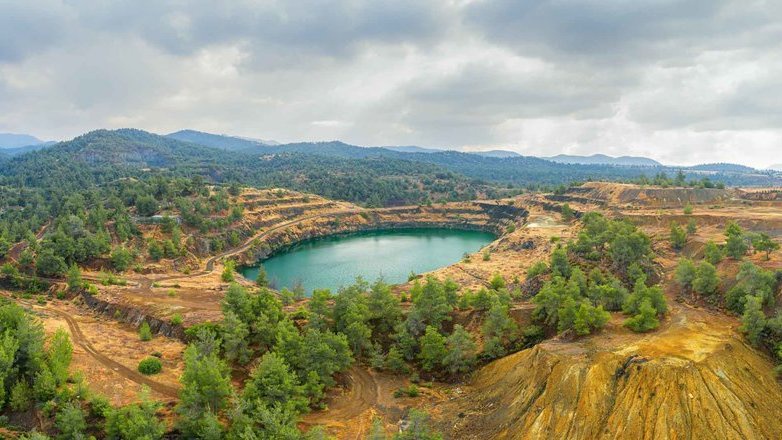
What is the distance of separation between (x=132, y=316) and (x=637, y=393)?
57.2 meters

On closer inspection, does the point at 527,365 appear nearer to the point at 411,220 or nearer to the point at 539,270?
the point at 539,270

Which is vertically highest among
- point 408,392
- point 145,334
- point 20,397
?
point 20,397

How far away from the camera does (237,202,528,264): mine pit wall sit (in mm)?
141250

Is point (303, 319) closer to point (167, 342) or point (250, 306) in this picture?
point (250, 306)

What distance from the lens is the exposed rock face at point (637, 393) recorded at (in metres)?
29.0

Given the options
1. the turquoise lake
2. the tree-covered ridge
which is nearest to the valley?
the tree-covered ridge

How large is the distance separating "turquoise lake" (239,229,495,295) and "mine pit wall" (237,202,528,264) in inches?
135

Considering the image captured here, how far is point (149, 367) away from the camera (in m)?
43.2

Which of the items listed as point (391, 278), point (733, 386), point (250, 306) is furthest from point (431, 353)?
point (391, 278)

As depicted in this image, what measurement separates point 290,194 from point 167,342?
114 meters

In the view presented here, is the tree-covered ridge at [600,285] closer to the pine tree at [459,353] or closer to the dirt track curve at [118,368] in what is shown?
the pine tree at [459,353]

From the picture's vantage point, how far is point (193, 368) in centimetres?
3616

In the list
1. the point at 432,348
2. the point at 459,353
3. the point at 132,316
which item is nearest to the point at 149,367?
the point at 132,316

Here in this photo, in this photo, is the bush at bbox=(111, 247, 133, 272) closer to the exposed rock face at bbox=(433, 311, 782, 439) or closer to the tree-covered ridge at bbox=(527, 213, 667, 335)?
the exposed rock face at bbox=(433, 311, 782, 439)
